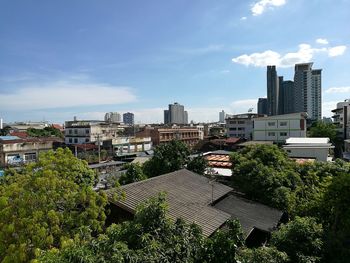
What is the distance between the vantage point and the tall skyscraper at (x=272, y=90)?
101 m

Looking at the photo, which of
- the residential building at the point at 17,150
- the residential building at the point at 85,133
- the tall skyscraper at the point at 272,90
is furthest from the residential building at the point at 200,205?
the tall skyscraper at the point at 272,90

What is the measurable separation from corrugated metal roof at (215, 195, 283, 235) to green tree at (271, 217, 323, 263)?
4.01 meters

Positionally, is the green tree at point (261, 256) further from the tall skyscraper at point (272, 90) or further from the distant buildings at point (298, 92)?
the tall skyscraper at point (272, 90)

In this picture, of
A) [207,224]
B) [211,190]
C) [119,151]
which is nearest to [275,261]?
[207,224]

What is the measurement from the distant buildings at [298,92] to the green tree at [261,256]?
91.6 m

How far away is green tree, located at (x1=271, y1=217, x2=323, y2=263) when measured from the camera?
8.67 meters

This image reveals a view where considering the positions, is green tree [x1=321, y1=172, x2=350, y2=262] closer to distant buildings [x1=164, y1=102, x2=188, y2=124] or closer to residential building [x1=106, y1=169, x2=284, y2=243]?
residential building [x1=106, y1=169, x2=284, y2=243]

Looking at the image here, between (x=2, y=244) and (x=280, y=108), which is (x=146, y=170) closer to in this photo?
(x=2, y=244)

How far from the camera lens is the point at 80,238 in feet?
27.1

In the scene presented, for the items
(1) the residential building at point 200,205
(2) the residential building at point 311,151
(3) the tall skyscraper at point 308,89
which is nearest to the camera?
(1) the residential building at point 200,205

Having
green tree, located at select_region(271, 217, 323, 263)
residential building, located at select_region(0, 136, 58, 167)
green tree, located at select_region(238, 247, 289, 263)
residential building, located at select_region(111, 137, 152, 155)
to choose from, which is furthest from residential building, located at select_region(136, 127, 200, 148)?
green tree, located at select_region(238, 247, 289, 263)

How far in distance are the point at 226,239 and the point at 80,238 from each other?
401 cm

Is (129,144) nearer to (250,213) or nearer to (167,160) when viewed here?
(167,160)

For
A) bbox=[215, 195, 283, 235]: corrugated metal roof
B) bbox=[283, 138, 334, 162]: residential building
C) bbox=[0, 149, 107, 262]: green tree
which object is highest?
bbox=[0, 149, 107, 262]: green tree
